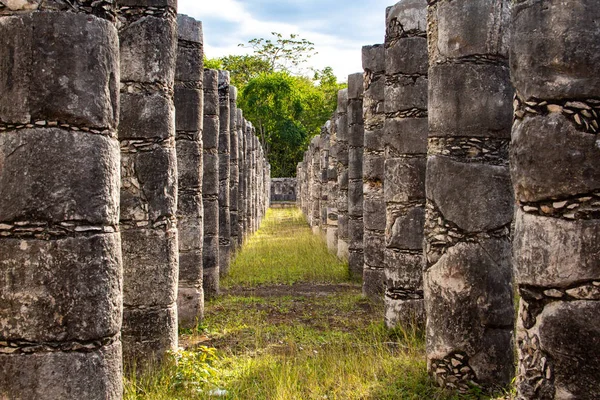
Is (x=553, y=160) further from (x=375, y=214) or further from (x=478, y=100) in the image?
(x=375, y=214)

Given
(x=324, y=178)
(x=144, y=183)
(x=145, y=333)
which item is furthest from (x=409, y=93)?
(x=324, y=178)

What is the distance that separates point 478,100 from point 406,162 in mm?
2579

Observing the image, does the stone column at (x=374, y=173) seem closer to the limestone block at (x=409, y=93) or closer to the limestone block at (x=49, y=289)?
the limestone block at (x=409, y=93)

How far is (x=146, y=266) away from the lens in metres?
6.96

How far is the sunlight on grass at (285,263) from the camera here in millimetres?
13914

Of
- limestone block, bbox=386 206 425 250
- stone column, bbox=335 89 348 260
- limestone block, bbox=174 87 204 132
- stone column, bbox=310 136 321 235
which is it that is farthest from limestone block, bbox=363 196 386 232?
stone column, bbox=310 136 321 235

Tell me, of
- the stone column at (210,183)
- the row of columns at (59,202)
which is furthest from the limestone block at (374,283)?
the row of columns at (59,202)

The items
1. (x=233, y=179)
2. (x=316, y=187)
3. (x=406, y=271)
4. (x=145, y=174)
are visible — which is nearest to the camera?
(x=145, y=174)

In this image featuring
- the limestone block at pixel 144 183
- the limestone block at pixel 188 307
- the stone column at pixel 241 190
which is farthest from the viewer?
the stone column at pixel 241 190

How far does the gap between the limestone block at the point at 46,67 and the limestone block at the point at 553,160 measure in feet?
8.57

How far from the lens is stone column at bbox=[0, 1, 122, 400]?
13.4ft

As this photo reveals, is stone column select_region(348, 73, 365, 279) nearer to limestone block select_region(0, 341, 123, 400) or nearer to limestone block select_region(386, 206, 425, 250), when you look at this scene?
limestone block select_region(386, 206, 425, 250)

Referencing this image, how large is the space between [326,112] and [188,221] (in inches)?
1652

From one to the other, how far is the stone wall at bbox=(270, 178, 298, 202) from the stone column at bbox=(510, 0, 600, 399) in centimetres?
4727
